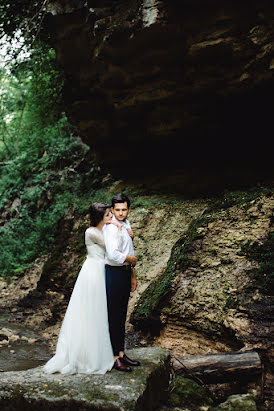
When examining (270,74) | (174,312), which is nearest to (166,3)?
(270,74)

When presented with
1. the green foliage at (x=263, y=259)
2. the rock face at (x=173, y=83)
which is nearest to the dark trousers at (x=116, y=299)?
the green foliage at (x=263, y=259)

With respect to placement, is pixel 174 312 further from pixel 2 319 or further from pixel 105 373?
pixel 2 319

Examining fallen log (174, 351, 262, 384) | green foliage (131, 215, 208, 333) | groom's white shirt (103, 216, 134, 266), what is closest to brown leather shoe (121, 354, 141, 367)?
fallen log (174, 351, 262, 384)

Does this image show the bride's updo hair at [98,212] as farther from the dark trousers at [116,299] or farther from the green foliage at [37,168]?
the green foliage at [37,168]

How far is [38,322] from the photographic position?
715 centimetres

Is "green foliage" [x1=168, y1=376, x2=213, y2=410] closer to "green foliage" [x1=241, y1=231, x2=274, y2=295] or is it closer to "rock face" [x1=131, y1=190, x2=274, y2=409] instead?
"rock face" [x1=131, y1=190, x2=274, y2=409]

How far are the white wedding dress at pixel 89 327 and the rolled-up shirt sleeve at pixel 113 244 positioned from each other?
0.13 metres

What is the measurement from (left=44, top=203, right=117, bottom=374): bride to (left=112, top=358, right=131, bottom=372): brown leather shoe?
6 centimetres

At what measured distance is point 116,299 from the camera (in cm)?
352

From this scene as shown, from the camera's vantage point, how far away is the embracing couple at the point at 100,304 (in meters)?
3.37

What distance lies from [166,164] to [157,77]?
9.90 feet

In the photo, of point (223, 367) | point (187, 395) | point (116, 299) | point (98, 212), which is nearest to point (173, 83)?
point (98, 212)

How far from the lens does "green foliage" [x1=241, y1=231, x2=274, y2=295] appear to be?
178 inches

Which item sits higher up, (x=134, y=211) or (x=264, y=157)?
(x=264, y=157)
